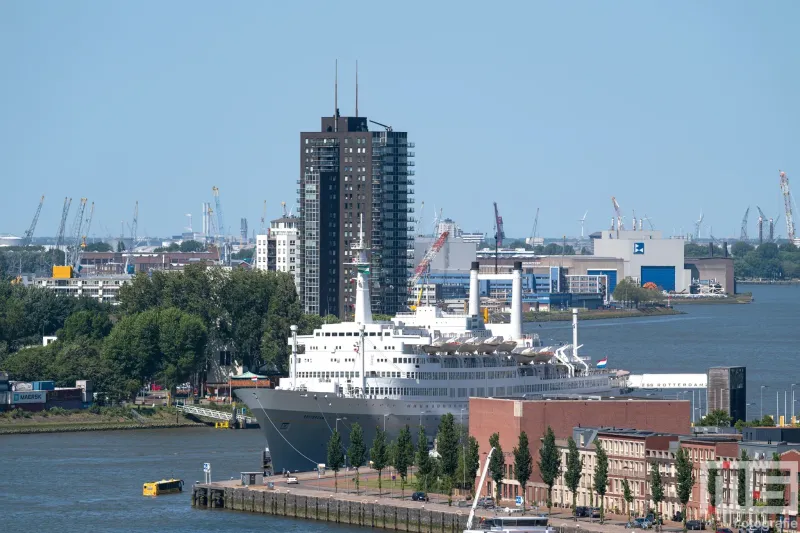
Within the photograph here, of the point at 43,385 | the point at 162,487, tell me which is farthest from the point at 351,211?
the point at 162,487

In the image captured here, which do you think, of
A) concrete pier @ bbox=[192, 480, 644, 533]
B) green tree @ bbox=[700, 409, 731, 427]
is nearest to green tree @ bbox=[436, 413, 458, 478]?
concrete pier @ bbox=[192, 480, 644, 533]

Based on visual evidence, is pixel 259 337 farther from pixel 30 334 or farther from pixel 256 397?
pixel 256 397

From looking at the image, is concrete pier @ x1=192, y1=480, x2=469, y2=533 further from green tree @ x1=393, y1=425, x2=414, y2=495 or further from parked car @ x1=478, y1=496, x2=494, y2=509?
green tree @ x1=393, y1=425, x2=414, y2=495

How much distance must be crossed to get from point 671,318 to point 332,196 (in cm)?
6733

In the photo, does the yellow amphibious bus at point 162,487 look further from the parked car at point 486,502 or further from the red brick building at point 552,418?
the parked car at point 486,502

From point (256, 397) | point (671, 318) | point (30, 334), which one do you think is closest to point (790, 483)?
point (256, 397)

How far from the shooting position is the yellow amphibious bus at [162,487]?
5872 cm

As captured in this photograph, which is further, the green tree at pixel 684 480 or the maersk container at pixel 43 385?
the maersk container at pixel 43 385

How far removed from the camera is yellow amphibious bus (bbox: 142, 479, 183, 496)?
193 ft

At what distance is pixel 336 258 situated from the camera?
116000 millimetres

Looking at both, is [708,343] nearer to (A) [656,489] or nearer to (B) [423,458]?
(B) [423,458]

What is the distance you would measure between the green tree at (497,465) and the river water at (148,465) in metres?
4.31

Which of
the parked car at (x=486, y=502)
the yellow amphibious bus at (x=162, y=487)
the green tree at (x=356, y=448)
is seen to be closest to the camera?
the parked car at (x=486, y=502)

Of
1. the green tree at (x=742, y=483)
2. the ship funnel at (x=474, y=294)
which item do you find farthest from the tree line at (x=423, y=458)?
the ship funnel at (x=474, y=294)
